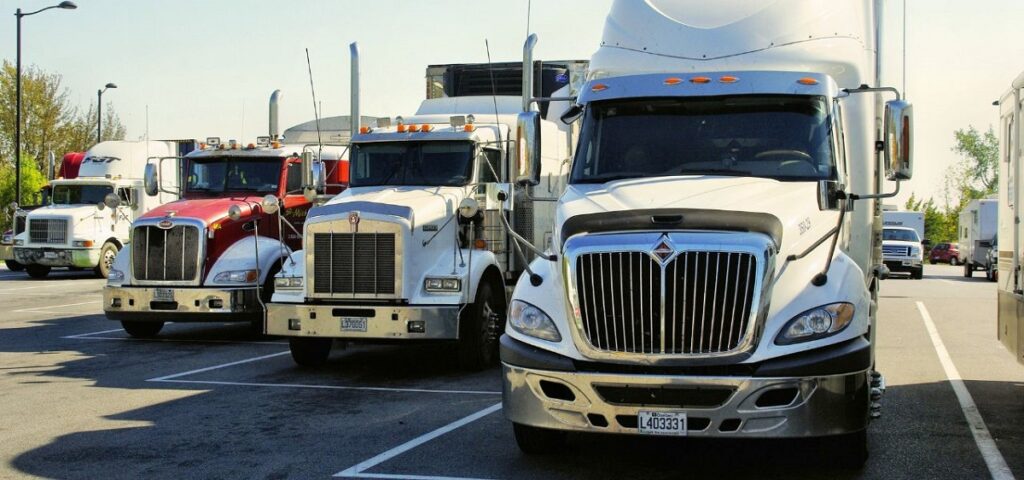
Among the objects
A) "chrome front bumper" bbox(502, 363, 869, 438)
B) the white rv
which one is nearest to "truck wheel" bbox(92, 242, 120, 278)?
"chrome front bumper" bbox(502, 363, 869, 438)

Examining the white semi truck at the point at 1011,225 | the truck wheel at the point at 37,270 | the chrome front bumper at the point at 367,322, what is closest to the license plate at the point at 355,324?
the chrome front bumper at the point at 367,322

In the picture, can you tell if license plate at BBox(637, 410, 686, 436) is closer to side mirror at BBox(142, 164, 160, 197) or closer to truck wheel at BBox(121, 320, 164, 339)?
truck wheel at BBox(121, 320, 164, 339)

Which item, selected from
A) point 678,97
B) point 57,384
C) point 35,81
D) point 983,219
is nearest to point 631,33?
point 678,97

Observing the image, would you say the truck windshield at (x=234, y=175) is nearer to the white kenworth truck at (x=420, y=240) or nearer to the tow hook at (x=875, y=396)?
the white kenworth truck at (x=420, y=240)

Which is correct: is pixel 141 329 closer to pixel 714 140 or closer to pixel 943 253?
pixel 714 140

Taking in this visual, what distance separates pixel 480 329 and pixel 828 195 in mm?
5562

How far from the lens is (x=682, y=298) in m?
6.70

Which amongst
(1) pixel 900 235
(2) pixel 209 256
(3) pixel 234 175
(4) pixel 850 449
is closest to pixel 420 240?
(2) pixel 209 256

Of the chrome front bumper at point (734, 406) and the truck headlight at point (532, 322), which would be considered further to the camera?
the truck headlight at point (532, 322)

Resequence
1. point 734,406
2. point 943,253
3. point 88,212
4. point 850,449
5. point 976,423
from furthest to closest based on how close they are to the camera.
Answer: point 943,253, point 88,212, point 976,423, point 850,449, point 734,406

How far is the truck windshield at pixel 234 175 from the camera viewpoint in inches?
651

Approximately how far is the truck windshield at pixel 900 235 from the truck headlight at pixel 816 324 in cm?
3412

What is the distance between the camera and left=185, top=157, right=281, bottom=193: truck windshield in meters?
16.5

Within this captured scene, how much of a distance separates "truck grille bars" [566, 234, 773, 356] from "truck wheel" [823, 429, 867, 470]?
3.99ft
